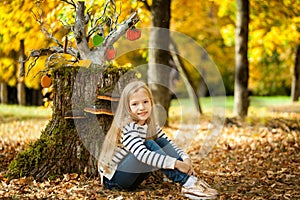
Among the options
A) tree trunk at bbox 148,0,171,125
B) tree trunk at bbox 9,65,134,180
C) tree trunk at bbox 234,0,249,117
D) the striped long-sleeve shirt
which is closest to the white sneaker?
the striped long-sleeve shirt

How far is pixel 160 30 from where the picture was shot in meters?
9.29

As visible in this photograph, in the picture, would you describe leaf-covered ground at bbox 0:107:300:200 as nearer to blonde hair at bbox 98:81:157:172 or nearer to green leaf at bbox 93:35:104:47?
blonde hair at bbox 98:81:157:172

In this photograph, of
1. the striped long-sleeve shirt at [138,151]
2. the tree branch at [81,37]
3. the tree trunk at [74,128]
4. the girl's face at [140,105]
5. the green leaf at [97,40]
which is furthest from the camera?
the tree branch at [81,37]

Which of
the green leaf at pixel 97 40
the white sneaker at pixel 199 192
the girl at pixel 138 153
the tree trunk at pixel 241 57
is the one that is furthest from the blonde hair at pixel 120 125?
the tree trunk at pixel 241 57

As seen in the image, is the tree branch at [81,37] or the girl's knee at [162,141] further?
the tree branch at [81,37]

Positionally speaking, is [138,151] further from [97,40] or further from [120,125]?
[97,40]

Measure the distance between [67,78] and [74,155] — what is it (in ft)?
2.54

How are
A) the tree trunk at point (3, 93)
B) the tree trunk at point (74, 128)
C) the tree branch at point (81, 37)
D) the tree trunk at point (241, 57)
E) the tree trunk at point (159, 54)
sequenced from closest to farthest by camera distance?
1. the tree trunk at point (74, 128)
2. the tree branch at point (81, 37)
3. the tree trunk at point (159, 54)
4. the tree trunk at point (241, 57)
5. the tree trunk at point (3, 93)

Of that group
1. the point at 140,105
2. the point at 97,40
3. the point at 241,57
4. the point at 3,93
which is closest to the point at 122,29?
the point at 97,40

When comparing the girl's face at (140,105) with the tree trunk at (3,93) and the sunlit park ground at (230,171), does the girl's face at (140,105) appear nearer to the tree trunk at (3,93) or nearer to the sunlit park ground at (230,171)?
the sunlit park ground at (230,171)

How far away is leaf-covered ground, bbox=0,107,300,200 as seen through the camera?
4336 mm

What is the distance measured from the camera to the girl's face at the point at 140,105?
170 inches

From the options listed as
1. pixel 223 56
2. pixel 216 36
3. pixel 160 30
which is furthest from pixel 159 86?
pixel 223 56

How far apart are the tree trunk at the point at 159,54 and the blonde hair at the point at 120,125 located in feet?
14.7
